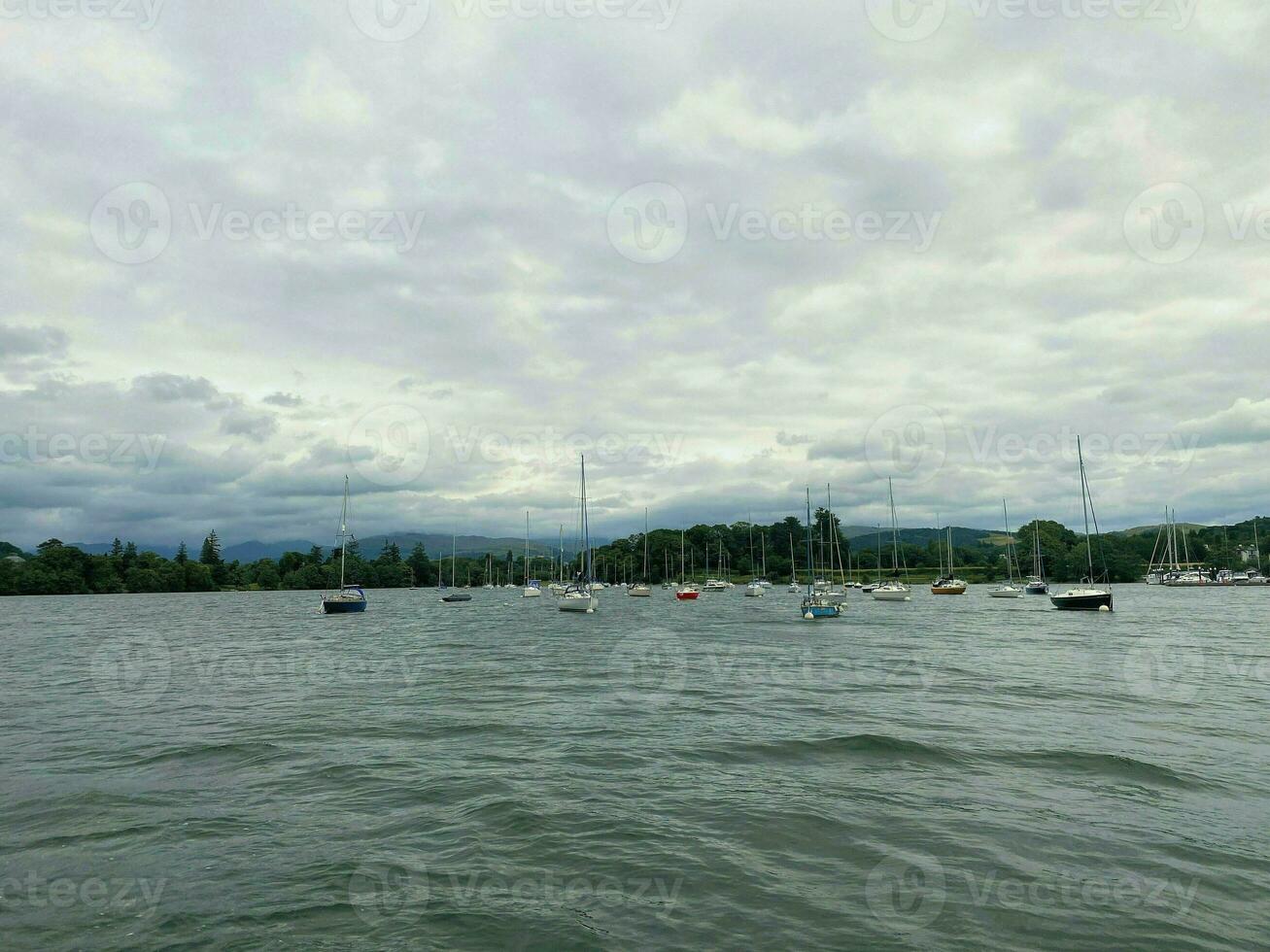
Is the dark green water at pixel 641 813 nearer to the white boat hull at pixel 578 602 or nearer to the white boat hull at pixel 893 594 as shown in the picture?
the white boat hull at pixel 578 602

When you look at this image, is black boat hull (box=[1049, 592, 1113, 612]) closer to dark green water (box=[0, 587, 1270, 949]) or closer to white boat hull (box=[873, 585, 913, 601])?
white boat hull (box=[873, 585, 913, 601])

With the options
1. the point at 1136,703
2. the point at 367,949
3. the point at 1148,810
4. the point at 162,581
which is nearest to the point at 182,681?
the point at 367,949

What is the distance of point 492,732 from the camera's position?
2139cm

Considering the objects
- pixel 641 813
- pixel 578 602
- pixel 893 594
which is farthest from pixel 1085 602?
pixel 641 813

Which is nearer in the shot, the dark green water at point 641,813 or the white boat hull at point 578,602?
the dark green water at point 641,813

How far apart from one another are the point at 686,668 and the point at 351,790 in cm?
2357

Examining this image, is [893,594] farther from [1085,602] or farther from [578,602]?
[578,602]

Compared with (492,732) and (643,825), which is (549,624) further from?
(643,825)

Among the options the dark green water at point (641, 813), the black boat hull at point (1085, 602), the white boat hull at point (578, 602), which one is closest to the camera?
the dark green water at point (641, 813)

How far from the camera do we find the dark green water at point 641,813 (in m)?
9.49

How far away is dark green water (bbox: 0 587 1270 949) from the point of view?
31.1 ft

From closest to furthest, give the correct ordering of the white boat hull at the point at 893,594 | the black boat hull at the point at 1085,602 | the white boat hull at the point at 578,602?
the black boat hull at the point at 1085,602
the white boat hull at the point at 578,602
the white boat hull at the point at 893,594

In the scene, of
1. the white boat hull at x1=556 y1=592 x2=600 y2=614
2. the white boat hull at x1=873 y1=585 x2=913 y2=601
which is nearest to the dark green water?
the white boat hull at x1=556 y1=592 x2=600 y2=614

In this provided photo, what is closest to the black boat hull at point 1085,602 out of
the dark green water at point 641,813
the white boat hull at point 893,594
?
the white boat hull at point 893,594
